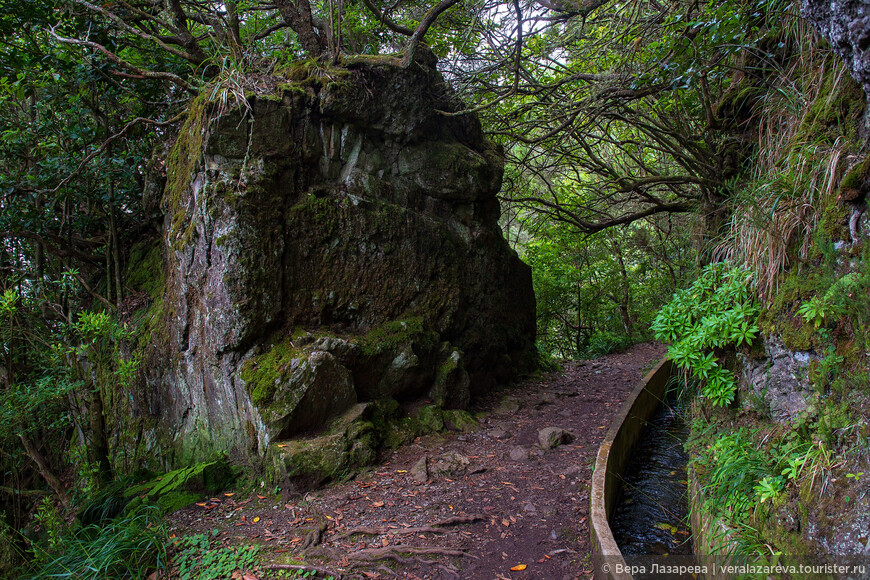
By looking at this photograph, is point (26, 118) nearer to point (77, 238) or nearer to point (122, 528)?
point (77, 238)

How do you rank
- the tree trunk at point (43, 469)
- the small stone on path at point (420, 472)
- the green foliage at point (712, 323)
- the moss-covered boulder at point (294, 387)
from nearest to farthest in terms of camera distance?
the green foliage at point (712, 323), the small stone on path at point (420, 472), the moss-covered boulder at point (294, 387), the tree trunk at point (43, 469)

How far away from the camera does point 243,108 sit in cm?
539

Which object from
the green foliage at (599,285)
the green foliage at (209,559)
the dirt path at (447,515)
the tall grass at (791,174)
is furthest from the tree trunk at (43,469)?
the green foliage at (599,285)

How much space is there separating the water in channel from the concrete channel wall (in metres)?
0.14

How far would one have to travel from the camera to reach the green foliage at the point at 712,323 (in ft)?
12.4

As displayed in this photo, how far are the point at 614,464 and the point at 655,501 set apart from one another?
0.53 m

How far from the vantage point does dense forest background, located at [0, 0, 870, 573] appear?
348 centimetres

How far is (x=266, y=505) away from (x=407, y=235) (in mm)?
3802

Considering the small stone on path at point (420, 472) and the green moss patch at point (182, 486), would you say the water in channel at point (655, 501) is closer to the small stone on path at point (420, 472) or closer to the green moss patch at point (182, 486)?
the small stone on path at point (420, 472)

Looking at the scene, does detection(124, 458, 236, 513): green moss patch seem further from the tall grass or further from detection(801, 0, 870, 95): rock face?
detection(801, 0, 870, 95): rock face

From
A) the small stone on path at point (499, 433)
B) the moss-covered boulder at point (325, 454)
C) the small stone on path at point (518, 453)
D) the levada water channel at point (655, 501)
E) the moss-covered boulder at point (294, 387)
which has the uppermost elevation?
the moss-covered boulder at point (294, 387)

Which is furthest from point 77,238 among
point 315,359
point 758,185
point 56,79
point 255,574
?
point 758,185

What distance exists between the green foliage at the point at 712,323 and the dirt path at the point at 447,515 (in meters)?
1.58

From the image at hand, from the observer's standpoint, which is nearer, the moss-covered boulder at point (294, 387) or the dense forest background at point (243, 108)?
the dense forest background at point (243, 108)
